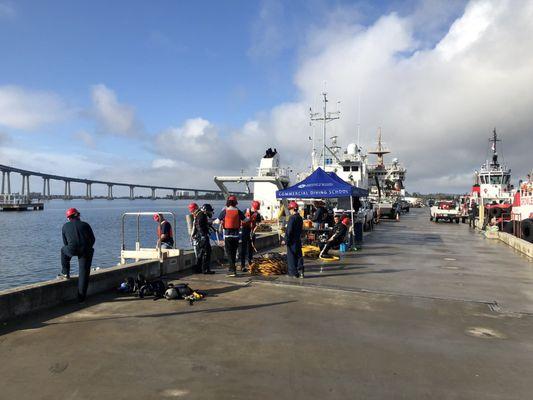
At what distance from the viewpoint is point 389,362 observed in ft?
15.6

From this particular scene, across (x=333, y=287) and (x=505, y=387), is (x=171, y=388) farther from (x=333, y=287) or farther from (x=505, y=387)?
(x=333, y=287)

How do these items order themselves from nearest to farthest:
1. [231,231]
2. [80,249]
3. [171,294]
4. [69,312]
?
1. [69,312]
2. [80,249]
3. [171,294]
4. [231,231]

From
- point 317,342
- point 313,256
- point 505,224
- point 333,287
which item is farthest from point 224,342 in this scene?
point 505,224

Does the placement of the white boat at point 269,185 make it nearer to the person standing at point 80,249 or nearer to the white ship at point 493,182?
the white ship at point 493,182

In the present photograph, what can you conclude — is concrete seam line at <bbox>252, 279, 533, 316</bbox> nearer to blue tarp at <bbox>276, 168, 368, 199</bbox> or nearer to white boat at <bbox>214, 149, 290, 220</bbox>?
blue tarp at <bbox>276, 168, 368, 199</bbox>

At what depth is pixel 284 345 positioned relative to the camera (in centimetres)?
526

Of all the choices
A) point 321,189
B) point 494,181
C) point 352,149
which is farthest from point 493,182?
point 321,189

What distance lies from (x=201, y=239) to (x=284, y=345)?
5.38m

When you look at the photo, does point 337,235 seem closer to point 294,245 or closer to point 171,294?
point 294,245

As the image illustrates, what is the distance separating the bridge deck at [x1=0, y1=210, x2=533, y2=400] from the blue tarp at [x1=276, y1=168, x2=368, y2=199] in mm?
6259

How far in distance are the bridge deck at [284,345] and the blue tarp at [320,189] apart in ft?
20.5

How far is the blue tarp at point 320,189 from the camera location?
48.6 feet

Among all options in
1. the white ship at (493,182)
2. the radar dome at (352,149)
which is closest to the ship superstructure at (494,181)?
the white ship at (493,182)

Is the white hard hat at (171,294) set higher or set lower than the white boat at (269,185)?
lower
